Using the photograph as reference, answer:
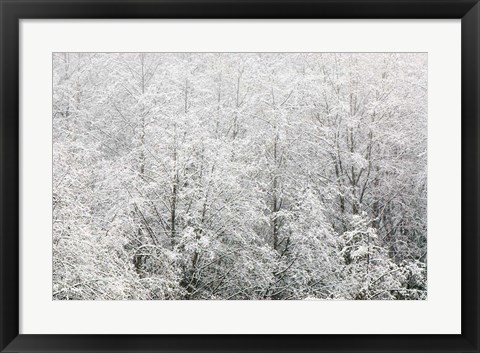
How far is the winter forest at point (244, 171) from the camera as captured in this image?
4.27 feet

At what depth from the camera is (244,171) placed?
4.51 feet

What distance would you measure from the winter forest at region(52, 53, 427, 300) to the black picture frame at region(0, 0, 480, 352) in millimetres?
155

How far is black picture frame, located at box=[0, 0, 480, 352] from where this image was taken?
112 centimetres

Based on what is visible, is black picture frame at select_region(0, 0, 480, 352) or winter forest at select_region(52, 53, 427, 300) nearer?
black picture frame at select_region(0, 0, 480, 352)

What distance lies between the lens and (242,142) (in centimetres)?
135

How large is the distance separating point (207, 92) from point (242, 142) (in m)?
0.18

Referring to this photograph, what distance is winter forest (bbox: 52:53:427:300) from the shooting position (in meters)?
1.30
